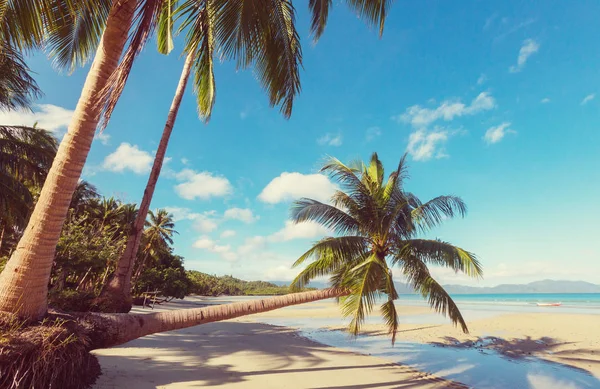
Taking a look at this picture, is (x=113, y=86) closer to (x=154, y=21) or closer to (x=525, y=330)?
(x=154, y=21)

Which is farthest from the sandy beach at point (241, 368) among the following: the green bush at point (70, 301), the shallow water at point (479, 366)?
the green bush at point (70, 301)

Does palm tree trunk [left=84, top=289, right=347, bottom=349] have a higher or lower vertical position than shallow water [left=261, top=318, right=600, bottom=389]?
higher

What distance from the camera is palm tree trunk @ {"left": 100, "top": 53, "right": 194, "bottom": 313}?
19.6ft

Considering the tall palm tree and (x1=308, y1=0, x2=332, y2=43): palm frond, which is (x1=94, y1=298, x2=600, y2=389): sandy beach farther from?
(x1=308, y1=0, x2=332, y2=43): palm frond

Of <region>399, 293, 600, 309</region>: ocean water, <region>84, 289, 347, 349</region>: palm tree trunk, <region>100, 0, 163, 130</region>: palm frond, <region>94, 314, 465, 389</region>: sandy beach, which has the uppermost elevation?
<region>100, 0, 163, 130</region>: palm frond

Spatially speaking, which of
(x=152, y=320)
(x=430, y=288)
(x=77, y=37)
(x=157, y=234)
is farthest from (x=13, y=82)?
(x=157, y=234)

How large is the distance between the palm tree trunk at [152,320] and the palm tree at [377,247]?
7.39 feet

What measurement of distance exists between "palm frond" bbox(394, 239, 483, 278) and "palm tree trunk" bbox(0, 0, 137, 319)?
7533 mm

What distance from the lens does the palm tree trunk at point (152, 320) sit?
4208 mm

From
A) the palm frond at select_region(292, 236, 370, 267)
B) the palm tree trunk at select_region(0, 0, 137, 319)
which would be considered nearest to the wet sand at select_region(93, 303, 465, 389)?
the palm tree trunk at select_region(0, 0, 137, 319)

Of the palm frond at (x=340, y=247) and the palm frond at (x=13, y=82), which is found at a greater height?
the palm frond at (x=13, y=82)

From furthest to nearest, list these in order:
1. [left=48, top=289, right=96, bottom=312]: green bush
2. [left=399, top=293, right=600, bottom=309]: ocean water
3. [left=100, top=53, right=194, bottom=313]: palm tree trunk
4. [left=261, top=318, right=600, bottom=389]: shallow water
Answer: [left=399, top=293, right=600, bottom=309]: ocean water
[left=48, top=289, right=96, bottom=312]: green bush
[left=261, top=318, right=600, bottom=389]: shallow water
[left=100, top=53, right=194, bottom=313]: palm tree trunk

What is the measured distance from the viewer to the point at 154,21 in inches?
161

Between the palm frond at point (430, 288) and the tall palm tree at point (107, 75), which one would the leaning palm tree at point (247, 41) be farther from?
the palm frond at point (430, 288)
